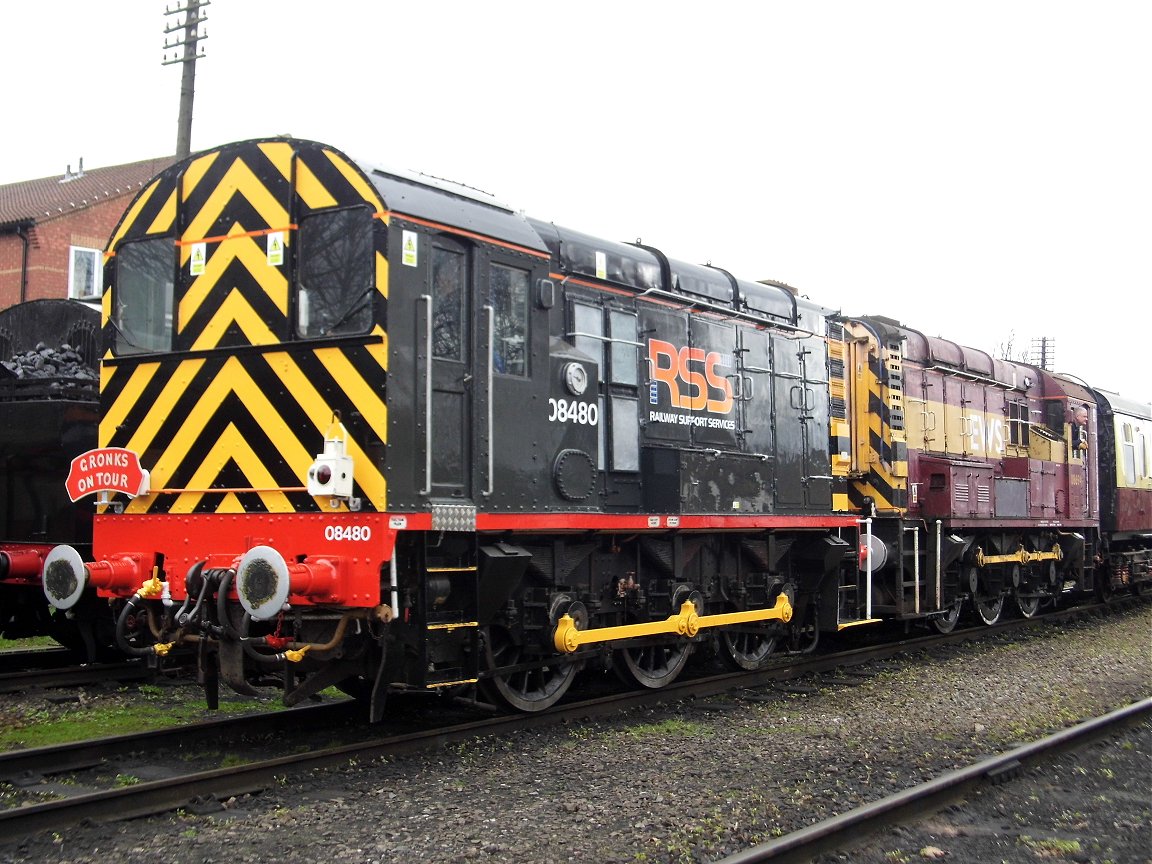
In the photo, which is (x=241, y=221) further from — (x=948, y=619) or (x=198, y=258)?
(x=948, y=619)

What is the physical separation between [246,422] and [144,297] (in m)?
1.36

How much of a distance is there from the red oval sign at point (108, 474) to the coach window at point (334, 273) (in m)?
1.52

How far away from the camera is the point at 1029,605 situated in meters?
16.1

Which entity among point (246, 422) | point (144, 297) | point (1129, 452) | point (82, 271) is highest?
point (82, 271)

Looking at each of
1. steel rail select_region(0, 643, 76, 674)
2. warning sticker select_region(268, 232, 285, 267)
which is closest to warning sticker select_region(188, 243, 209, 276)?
warning sticker select_region(268, 232, 285, 267)

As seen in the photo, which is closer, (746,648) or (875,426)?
(746,648)

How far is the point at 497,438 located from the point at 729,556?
3.43 metres

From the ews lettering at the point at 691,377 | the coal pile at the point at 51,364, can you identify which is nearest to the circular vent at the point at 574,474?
the ews lettering at the point at 691,377

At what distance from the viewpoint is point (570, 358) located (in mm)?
8234

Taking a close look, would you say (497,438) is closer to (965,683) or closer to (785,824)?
(785,824)

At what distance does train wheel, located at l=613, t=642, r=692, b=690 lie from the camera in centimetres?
900

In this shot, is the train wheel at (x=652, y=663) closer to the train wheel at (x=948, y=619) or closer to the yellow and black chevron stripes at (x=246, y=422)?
the yellow and black chevron stripes at (x=246, y=422)

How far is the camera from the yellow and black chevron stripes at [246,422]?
6.64 m

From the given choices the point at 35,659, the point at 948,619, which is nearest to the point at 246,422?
the point at 35,659
